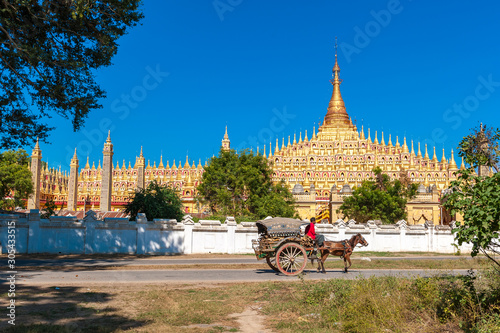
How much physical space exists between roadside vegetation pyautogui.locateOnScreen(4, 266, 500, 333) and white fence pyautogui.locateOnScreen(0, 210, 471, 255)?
1020cm

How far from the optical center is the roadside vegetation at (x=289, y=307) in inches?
296

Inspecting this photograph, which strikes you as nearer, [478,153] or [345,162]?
[478,153]

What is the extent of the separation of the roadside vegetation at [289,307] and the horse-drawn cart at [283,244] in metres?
3.07

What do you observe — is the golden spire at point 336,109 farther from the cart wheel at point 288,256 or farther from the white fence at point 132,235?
the cart wheel at point 288,256

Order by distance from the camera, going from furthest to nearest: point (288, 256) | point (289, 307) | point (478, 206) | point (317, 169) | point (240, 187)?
1. point (317, 169)
2. point (240, 187)
3. point (288, 256)
4. point (289, 307)
5. point (478, 206)

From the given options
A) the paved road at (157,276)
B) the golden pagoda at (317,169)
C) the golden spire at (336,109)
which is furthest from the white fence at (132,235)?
the golden spire at (336,109)

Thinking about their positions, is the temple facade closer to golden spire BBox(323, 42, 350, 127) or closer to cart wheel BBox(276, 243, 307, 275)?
golden spire BBox(323, 42, 350, 127)

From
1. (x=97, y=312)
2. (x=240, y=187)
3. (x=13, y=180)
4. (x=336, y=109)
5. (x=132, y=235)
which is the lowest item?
(x=97, y=312)

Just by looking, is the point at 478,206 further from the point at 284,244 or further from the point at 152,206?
the point at 152,206

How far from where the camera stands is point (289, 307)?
959cm

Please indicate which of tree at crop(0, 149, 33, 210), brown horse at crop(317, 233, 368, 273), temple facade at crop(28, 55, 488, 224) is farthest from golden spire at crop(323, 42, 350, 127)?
brown horse at crop(317, 233, 368, 273)

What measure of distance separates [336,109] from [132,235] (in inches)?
3050

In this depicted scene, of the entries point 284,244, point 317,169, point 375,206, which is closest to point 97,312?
point 284,244

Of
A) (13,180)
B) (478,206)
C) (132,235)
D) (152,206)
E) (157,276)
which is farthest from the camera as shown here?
(13,180)
